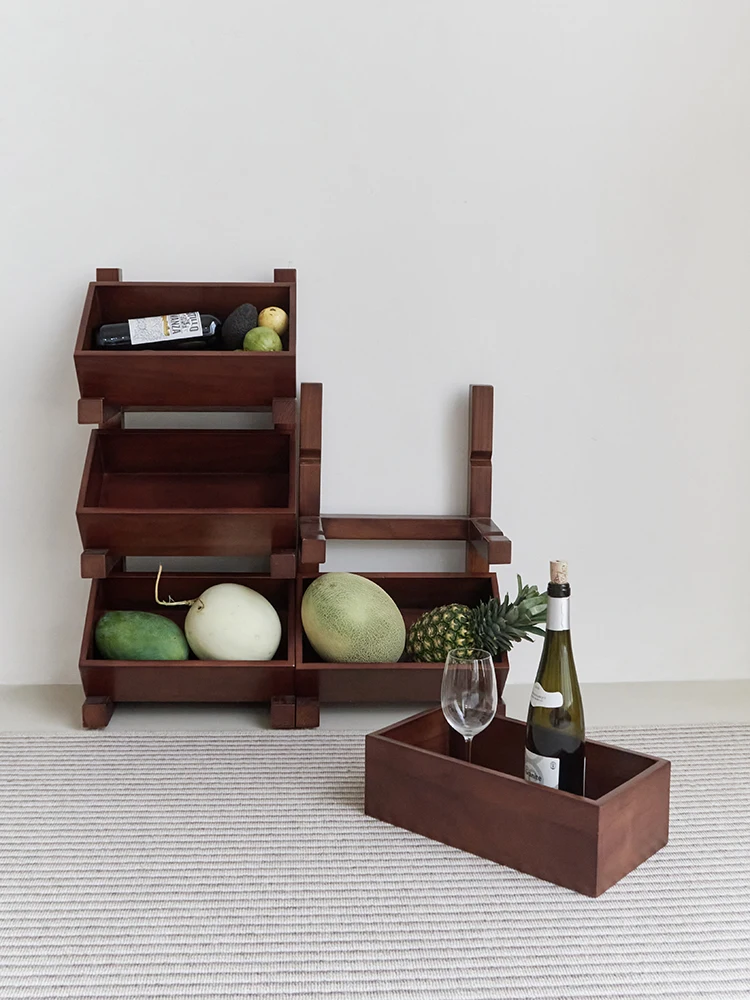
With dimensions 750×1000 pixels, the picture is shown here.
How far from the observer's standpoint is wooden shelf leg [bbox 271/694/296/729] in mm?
1680

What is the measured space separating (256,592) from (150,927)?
757mm

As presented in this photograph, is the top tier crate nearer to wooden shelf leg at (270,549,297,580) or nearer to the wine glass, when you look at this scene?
wooden shelf leg at (270,549,297,580)

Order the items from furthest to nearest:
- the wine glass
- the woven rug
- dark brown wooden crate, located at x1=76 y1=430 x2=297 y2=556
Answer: dark brown wooden crate, located at x1=76 y1=430 x2=297 y2=556
the wine glass
the woven rug

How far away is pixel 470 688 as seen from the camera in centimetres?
125

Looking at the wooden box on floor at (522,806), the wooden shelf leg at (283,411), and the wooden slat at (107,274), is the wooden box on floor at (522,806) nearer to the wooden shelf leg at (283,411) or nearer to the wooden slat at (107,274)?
the wooden shelf leg at (283,411)

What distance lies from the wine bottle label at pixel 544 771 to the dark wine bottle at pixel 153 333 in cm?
89

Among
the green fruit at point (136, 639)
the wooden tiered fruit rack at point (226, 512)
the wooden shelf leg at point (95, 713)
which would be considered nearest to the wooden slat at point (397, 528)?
the wooden tiered fruit rack at point (226, 512)

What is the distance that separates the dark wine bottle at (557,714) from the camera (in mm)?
1204

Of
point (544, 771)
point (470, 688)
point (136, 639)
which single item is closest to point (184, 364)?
point (136, 639)

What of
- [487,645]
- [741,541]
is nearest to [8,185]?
[487,645]

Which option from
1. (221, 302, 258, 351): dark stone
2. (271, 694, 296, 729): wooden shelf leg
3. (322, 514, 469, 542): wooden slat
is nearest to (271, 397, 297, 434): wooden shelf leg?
(221, 302, 258, 351): dark stone

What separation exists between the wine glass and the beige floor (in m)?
0.45

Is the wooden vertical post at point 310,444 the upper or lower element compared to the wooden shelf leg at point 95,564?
upper

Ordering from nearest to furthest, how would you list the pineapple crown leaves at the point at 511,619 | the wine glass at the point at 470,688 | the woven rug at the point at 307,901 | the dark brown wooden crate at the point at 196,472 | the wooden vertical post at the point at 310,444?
the woven rug at the point at 307,901
the wine glass at the point at 470,688
the pineapple crown leaves at the point at 511,619
the dark brown wooden crate at the point at 196,472
the wooden vertical post at the point at 310,444
